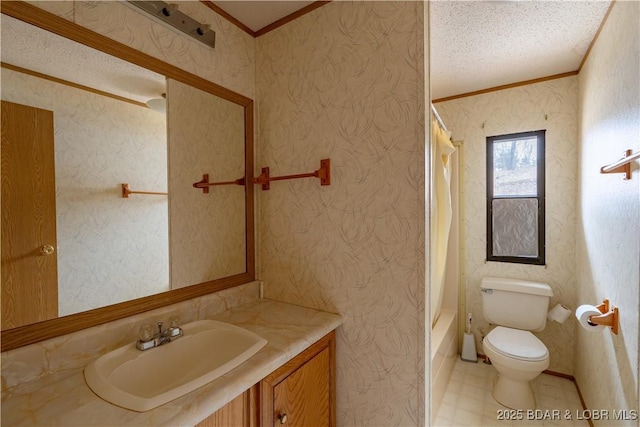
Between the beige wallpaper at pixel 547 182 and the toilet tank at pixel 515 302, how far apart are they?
0.15 m

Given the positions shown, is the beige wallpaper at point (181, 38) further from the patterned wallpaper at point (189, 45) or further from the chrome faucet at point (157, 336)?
the chrome faucet at point (157, 336)

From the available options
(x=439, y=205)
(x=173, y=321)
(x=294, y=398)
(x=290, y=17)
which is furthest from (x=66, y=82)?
(x=439, y=205)

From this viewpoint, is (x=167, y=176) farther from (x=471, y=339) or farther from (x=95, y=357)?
(x=471, y=339)

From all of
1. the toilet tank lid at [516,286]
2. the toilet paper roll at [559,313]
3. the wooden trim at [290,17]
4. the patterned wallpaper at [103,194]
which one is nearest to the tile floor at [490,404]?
the toilet paper roll at [559,313]

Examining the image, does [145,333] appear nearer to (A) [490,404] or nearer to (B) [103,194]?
(B) [103,194]

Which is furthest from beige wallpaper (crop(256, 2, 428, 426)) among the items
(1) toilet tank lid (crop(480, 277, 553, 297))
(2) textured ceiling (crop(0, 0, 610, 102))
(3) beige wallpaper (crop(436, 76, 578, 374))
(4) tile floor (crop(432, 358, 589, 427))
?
(3) beige wallpaper (crop(436, 76, 578, 374))

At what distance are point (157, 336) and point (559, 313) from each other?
8.85 feet

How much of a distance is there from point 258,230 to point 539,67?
2383 mm

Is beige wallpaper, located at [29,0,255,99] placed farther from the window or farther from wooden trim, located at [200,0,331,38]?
the window

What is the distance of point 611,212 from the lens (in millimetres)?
1438

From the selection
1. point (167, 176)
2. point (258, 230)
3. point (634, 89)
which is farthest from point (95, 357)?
point (634, 89)

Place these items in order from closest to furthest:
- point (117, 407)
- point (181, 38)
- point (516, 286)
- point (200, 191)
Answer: point (117, 407) < point (181, 38) < point (200, 191) < point (516, 286)

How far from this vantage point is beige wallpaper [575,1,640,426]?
3.85 ft

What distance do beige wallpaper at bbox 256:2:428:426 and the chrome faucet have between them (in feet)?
1.88
